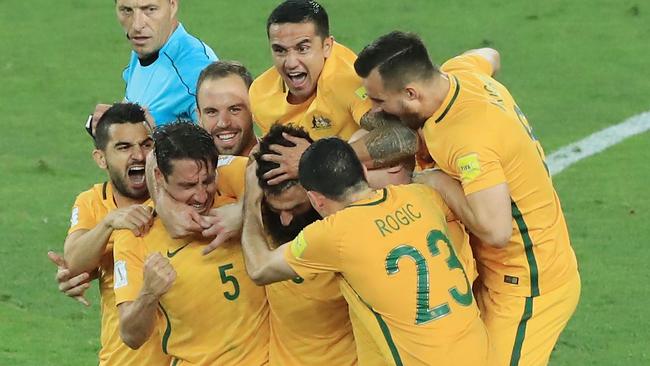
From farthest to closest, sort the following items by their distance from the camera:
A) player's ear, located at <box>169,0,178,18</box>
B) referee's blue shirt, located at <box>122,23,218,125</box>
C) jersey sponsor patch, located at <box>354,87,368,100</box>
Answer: player's ear, located at <box>169,0,178,18</box> → referee's blue shirt, located at <box>122,23,218,125</box> → jersey sponsor patch, located at <box>354,87,368,100</box>

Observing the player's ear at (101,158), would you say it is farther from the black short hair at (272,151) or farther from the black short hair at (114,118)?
the black short hair at (272,151)

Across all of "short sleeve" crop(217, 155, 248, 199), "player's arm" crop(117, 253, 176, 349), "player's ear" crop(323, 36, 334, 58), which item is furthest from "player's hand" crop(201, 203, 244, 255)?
"player's ear" crop(323, 36, 334, 58)

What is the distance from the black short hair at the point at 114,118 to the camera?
25.3 feet

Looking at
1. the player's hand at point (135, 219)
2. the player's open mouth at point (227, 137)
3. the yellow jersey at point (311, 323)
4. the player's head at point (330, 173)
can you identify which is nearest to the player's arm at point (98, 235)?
the player's hand at point (135, 219)

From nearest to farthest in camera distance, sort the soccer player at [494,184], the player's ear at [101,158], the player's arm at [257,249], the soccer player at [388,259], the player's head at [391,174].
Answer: the soccer player at [388,259], the player's arm at [257,249], the soccer player at [494,184], the player's head at [391,174], the player's ear at [101,158]

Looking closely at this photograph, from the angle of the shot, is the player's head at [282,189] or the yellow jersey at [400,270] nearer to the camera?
the yellow jersey at [400,270]

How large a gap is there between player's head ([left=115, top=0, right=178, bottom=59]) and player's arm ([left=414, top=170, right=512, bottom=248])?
113 inches

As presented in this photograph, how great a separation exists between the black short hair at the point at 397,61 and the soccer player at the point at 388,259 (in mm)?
462

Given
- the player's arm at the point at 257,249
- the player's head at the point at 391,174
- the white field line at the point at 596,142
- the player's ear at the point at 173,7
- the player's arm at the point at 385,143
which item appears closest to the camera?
the player's arm at the point at 257,249

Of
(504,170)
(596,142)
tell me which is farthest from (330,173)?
(596,142)

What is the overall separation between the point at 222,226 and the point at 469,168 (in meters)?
1.21

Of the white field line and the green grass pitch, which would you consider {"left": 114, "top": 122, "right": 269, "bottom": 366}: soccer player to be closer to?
the green grass pitch

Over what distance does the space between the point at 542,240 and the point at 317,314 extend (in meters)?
1.19

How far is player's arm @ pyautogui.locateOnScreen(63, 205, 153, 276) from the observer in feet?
23.3
